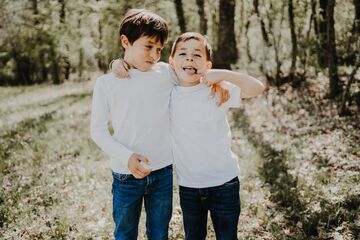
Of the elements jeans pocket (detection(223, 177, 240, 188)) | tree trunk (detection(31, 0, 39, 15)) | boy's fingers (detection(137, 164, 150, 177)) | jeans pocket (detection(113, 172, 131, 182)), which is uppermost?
tree trunk (detection(31, 0, 39, 15))

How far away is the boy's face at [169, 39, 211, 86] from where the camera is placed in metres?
2.83

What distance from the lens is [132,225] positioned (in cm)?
306

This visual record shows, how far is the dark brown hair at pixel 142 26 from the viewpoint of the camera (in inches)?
110

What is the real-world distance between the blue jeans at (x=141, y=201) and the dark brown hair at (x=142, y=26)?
929 mm

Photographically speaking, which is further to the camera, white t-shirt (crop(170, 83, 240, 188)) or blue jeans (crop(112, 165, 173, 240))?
blue jeans (crop(112, 165, 173, 240))

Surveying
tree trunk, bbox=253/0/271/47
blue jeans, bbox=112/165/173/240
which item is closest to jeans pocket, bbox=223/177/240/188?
blue jeans, bbox=112/165/173/240

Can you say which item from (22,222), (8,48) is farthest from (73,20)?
(22,222)

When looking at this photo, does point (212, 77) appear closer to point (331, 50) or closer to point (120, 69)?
point (120, 69)

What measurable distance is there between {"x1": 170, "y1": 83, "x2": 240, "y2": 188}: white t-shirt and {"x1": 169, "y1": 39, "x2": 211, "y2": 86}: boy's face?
0.29 feet

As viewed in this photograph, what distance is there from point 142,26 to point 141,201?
1218 mm

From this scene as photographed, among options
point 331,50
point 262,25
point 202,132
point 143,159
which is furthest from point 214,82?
point 262,25

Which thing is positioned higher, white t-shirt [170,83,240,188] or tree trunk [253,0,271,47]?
tree trunk [253,0,271,47]

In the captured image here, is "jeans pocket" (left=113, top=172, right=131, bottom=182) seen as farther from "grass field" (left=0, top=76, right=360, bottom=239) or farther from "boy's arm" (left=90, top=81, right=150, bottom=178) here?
"grass field" (left=0, top=76, right=360, bottom=239)

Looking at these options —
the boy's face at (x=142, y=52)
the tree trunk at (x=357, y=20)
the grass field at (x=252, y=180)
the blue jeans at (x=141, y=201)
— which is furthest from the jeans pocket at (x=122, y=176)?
the tree trunk at (x=357, y=20)
